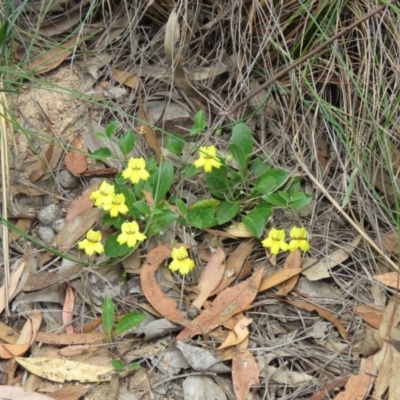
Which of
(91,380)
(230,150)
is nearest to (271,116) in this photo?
(230,150)

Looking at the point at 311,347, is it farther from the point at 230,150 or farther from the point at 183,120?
the point at 183,120

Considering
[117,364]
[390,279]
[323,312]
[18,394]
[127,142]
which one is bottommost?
[18,394]

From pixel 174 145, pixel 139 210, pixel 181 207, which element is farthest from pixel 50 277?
pixel 174 145

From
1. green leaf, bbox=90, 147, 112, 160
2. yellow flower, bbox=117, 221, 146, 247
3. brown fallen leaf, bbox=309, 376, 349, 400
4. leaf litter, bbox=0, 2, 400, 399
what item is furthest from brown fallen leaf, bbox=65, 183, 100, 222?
brown fallen leaf, bbox=309, 376, 349, 400

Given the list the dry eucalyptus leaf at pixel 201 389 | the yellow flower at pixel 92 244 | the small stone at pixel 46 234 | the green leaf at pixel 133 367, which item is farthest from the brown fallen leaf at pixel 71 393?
the small stone at pixel 46 234

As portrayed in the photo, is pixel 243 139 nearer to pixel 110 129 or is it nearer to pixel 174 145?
pixel 174 145

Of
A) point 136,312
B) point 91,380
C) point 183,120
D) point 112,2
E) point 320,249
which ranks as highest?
point 112,2

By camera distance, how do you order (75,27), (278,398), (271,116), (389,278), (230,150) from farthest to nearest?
1. (75,27)
2. (271,116)
3. (230,150)
4. (389,278)
5. (278,398)
